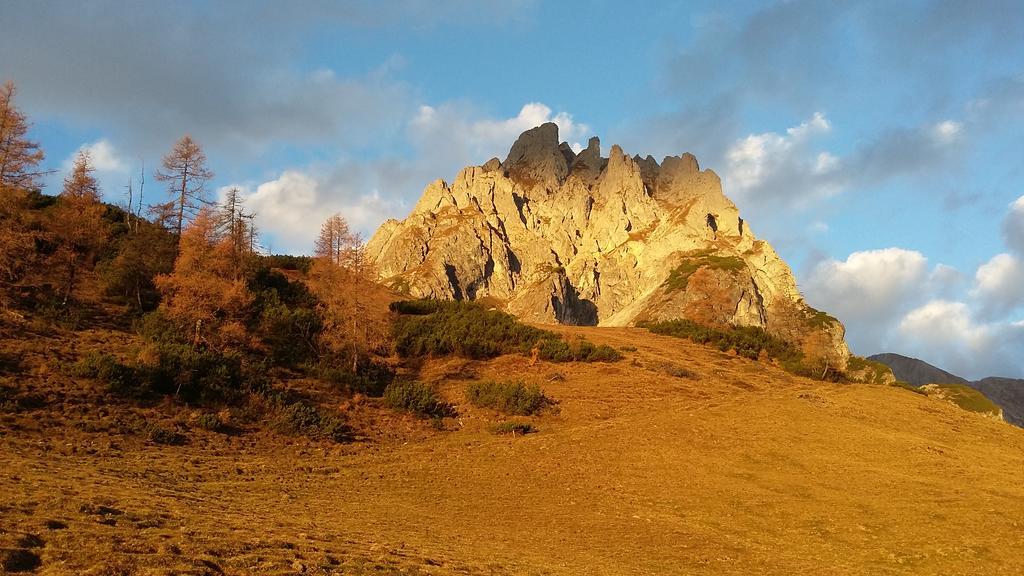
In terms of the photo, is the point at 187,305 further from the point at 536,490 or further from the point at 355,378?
the point at 536,490

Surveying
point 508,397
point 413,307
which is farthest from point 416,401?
point 413,307

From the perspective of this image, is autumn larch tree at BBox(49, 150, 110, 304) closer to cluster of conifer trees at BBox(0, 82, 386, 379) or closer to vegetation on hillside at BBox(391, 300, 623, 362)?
cluster of conifer trees at BBox(0, 82, 386, 379)

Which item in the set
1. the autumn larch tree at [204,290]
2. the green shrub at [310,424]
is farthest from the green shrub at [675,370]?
the autumn larch tree at [204,290]

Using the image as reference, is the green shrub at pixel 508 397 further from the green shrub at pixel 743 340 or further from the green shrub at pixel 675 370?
the green shrub at pixel 743 340

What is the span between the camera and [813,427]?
86.5 feet

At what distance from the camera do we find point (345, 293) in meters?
31.1

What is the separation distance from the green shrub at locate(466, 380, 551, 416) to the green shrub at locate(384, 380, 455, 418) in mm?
1762

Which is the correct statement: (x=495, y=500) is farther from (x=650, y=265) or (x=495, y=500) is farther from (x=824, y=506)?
(x=650, y=265)

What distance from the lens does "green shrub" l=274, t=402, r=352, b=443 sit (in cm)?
2439

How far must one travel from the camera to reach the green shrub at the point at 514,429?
26812 millimetres

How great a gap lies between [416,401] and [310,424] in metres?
5.93

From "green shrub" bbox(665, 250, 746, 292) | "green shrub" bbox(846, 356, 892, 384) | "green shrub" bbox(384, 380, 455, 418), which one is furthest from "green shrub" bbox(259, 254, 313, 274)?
"green shrub" bbox(665, 250, 746, 292)

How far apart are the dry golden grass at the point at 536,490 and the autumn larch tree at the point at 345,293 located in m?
4.55

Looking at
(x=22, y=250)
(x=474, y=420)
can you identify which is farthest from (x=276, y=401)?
(x=22, y=250)
